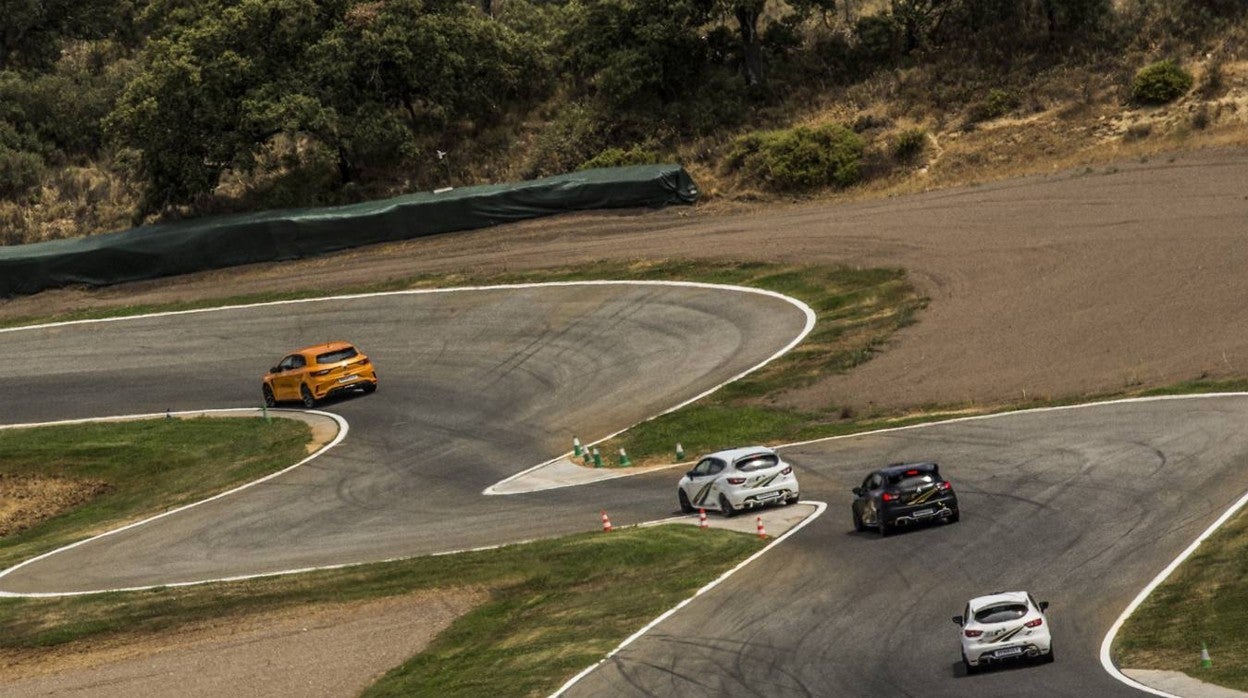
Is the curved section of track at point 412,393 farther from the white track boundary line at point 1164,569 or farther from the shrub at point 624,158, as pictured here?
the shrub at point 624,158

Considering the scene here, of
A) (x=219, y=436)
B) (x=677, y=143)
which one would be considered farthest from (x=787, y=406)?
(x=677, y=143)

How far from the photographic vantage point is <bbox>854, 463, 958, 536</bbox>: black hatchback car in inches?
1255

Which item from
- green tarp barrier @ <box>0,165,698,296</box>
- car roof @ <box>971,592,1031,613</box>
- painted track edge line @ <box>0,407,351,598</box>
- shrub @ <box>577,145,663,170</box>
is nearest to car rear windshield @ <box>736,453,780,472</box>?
painted track edge line @ <box>0,407,351,598</box>

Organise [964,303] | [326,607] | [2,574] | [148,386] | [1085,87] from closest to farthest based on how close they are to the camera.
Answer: [326,607]
[2,574]
[964,303]
[148,386]
[1085,87]

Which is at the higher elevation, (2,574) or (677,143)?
(677,143)

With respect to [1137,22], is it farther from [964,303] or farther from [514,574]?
[514,574]

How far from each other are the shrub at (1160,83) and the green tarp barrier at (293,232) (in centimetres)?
1883

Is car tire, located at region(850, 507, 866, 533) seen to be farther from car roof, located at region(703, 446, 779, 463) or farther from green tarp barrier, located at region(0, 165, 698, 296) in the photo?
green tarp barrier, located at region(0, 165, 698, 296)

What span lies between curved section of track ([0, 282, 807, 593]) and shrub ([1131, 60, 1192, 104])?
19559 mm

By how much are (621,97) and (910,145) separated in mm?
15912

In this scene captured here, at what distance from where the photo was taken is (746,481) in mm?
36219

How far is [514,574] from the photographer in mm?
34406

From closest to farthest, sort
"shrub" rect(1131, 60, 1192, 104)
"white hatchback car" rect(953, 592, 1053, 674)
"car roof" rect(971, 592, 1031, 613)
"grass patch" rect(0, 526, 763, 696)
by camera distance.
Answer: "white hatchback car" rect(953, 592, 1053, 674)
"car roof" rect(971, 592, 1031, 613)
"grass patch" rect(0, 526, 763, 696)
"shrub" rect(1131, 60, 1192, 104)

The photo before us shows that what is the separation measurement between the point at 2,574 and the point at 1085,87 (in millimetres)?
47567
